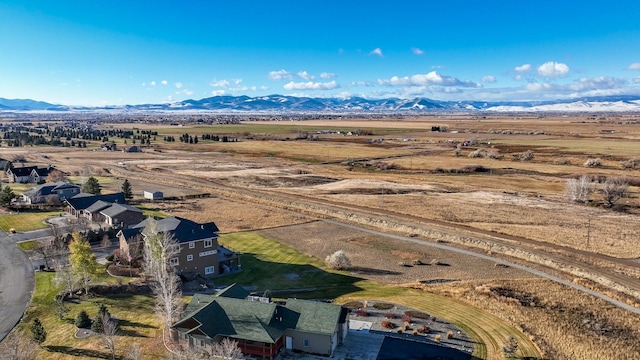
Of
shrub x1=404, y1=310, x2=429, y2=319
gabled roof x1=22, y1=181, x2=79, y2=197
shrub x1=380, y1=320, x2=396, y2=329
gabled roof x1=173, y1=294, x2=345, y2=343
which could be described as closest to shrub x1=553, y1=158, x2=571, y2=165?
shrub x1=404, y1=310, x2=429, y2=319

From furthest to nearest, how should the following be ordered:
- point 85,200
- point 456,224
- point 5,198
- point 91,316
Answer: point 5,198 < point 456,224 < point 85,200 < point 91,316

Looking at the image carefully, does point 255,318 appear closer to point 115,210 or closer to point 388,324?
point 388,324

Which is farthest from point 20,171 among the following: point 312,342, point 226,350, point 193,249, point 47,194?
point 312,342

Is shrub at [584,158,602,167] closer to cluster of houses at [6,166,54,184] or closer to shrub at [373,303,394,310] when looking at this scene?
shrub at [373,303,394,310]

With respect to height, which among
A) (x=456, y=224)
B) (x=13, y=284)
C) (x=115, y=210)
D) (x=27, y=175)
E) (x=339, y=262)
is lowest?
(x=13, y=284)

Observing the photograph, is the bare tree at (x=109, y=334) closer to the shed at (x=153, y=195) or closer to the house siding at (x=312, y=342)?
the house siding at (x=312, y=342)

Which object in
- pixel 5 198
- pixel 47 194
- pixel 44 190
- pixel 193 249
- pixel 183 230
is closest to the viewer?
pixel 193 249
